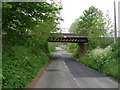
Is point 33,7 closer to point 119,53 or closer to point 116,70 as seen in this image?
point 116,70

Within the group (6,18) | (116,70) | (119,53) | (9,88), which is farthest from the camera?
(119,53)

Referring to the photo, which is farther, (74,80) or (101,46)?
(101,46)

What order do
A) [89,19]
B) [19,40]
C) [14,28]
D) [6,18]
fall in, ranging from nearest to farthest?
[6,18] → [14,28] → [19,40] → [89,19]

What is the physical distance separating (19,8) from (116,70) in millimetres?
11813

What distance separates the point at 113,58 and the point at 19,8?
14.9m

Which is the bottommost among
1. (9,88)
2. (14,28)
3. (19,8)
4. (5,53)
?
(9,88)

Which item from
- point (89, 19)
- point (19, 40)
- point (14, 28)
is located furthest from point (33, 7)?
point (89, 19)

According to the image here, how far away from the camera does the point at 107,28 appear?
1297 inches

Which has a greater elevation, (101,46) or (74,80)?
(101,46)

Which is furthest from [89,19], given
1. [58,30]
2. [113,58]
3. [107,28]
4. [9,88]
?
[9,88]

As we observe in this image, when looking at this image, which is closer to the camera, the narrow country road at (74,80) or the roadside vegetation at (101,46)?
the narrow country road at (74,80)

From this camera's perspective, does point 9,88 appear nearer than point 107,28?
Yes

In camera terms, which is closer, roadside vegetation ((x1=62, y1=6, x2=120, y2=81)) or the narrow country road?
the narrow country road

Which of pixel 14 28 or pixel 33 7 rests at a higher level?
pixel 33 7
